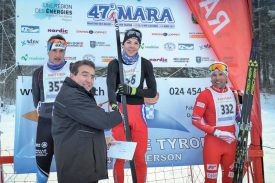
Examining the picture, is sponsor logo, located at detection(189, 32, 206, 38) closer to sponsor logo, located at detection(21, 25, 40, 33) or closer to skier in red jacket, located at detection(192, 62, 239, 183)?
skier in red jacket, located at detection(192, 62, 239, 183)

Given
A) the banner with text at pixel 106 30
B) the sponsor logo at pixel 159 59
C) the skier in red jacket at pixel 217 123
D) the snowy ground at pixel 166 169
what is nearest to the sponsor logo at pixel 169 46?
the banner with text at pixel 106 30

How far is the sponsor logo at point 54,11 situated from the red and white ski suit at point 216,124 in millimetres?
2212

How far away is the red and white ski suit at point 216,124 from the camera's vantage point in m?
4.19

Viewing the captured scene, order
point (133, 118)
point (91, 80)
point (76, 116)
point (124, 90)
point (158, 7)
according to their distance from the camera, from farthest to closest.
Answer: point (158, 7), point (133, 118), point (124, 90), point (91, 80), point (76, 116)

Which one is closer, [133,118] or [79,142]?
[79,142]

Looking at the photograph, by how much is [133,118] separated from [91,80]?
137 cm

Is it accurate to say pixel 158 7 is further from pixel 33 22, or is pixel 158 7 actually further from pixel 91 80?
pixel 91 80

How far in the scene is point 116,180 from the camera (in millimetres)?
4113

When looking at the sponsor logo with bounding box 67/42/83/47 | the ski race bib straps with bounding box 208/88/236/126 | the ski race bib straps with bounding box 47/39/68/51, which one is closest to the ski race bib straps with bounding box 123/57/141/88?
the sponsor logo with bounding box 67/42/83/47

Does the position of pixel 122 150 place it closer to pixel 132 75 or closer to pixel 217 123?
pixel 132 75

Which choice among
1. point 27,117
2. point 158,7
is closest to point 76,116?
point 27,117

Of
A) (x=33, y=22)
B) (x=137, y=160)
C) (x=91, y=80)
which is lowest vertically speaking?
(x=137, y=160)

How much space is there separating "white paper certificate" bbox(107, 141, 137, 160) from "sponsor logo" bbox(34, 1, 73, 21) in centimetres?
216

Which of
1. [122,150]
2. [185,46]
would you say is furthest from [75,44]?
[122,150]
